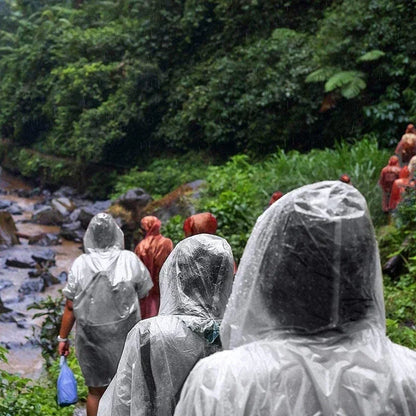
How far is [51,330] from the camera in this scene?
23.7 ft

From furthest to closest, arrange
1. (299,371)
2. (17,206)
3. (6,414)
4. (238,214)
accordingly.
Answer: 1. (17,206)
2. (238,214)
3. (6,414)
4. (299,371)

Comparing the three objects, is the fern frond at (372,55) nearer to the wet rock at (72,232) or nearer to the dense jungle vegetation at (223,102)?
the dense jungle vegetation at (223,102)

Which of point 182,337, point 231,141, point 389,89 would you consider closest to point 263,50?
point 231,141

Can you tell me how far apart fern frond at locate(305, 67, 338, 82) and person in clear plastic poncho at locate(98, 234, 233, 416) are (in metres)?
11.9

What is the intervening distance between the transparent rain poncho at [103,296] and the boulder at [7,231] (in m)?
11.5

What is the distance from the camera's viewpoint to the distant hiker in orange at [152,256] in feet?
17.7

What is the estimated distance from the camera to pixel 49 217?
60.2ft

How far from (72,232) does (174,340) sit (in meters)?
14.4

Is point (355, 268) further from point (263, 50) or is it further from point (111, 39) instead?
point (111, 39)

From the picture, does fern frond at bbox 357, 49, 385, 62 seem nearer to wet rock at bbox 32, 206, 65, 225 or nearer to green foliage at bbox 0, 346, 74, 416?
wet rock at bbox 32, 206, 65, 225

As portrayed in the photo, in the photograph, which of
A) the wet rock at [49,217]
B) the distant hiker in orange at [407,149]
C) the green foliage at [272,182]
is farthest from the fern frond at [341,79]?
the wet rock at [49,217]

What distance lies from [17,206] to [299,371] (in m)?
20.2

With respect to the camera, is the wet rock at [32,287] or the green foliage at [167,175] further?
the green foliage at [167,175]

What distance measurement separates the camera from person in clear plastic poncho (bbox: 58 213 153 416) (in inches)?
185
